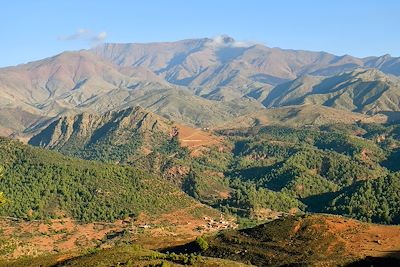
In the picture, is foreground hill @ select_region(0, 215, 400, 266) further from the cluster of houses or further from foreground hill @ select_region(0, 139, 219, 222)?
foreground hill @ select_region(0, 139, 219, 222)

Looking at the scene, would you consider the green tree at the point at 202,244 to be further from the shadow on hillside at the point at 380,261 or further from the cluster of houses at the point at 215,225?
the cluster of houses at the point at 215,225

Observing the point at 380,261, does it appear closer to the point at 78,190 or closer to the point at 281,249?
the point at 281,249

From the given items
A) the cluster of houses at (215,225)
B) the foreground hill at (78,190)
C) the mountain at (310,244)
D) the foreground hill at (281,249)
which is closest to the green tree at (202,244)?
the foreground hill at (281,249)

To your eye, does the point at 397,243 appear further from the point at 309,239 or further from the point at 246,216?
the point at 246,216

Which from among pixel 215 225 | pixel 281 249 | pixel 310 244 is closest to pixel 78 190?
pixel 215 225

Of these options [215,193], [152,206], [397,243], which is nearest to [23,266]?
[397,243]

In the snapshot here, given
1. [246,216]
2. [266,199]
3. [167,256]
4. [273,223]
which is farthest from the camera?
[266,199]

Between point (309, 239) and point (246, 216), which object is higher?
point (309, 239)

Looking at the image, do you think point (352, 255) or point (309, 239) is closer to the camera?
point (352, 255)

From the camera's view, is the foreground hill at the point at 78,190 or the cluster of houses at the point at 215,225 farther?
the foreground hill at the point at 78,190
